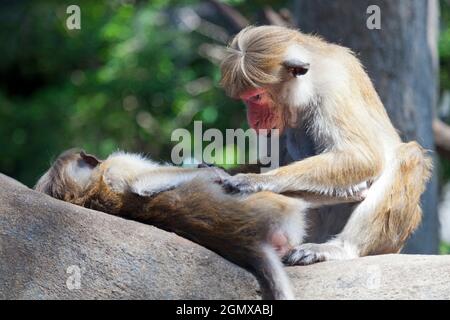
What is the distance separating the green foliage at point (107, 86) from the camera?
13352 millimetres

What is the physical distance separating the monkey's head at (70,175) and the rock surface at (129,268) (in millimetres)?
250

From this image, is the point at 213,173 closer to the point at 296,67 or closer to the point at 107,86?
the point at 296,67

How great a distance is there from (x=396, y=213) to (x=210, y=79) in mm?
8046

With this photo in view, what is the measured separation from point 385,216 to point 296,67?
1103mm

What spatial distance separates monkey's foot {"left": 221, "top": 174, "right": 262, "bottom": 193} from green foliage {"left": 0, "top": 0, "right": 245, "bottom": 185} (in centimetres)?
672

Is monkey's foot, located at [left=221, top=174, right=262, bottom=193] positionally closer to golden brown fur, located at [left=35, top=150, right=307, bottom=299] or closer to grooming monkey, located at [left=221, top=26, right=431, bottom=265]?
grooming monkey, located at [left=221, top=26, right=431, bottom=265]

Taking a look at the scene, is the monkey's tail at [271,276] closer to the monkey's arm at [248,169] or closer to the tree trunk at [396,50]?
the monkey's arm at [248,169]

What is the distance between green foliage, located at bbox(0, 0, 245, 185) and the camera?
13.4 metres

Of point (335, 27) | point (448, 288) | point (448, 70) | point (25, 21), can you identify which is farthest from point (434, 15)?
point (25, 21)

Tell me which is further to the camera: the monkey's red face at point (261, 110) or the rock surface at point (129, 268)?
the monkey's red face at point (261, 110)

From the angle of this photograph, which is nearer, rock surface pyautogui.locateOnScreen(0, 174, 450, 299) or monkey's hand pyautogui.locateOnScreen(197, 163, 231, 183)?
rock surface pyautogui.locateOnScreen(0, 174, 450, 299)

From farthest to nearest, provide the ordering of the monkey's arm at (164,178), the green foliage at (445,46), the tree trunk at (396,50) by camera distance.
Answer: the green foliage at (445,46) < the tree trunk at (396,50) < the monkey's arm at (164,178)

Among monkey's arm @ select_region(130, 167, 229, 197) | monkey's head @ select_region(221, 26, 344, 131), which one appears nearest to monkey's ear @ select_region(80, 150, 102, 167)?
monkey's arm @ select_region(130, 167, 229, 197)

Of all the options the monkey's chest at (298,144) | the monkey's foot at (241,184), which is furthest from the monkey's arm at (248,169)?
the monkey's foot at (241,184)
